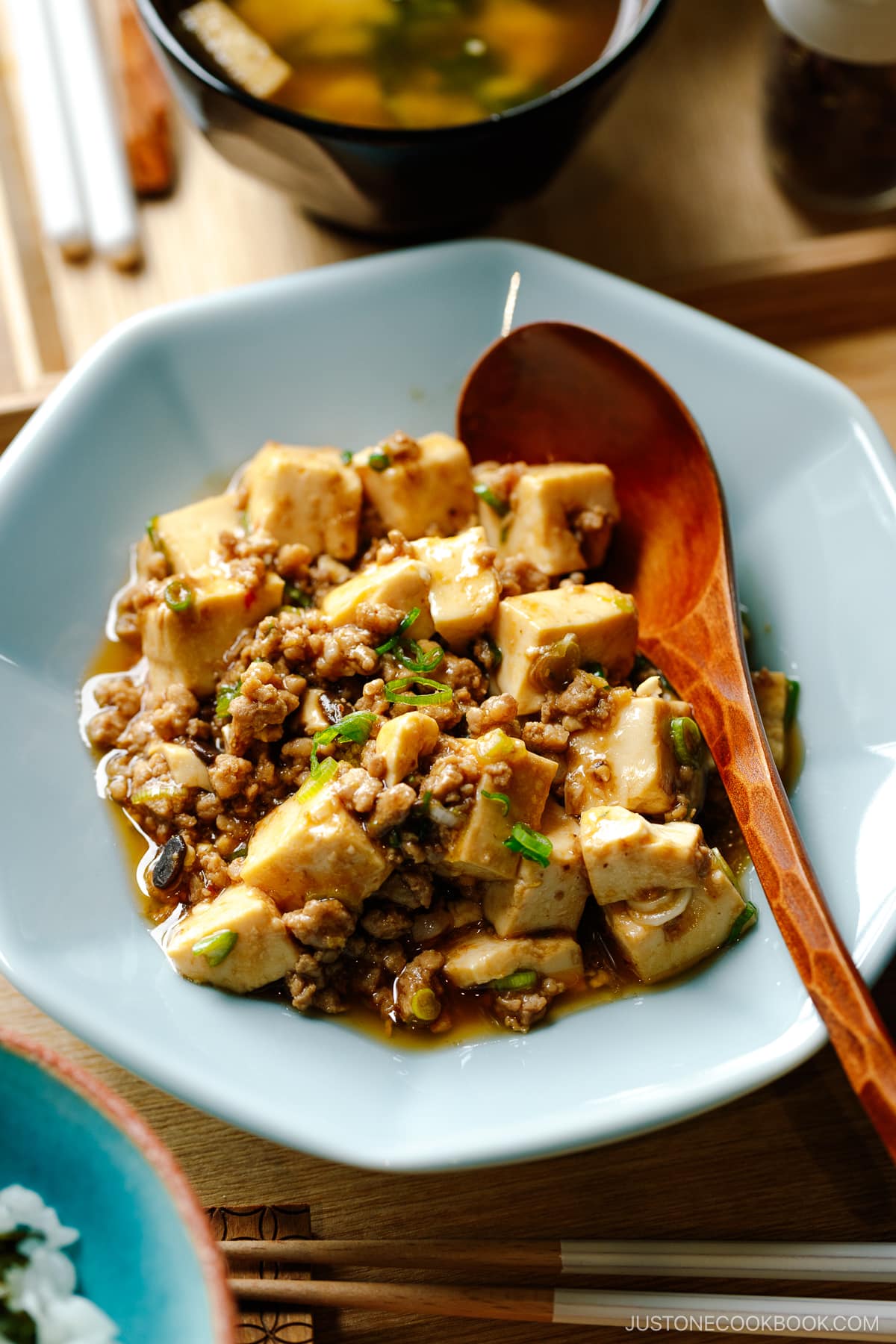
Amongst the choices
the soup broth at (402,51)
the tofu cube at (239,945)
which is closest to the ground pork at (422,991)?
the tofu cube at (239,945)

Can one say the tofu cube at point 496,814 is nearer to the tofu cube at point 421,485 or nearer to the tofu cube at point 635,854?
the tofu cube at point 635,854

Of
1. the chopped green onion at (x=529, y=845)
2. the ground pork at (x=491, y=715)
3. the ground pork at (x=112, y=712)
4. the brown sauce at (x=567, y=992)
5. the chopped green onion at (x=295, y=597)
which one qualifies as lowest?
the brown sauce at (x=567, y=992)

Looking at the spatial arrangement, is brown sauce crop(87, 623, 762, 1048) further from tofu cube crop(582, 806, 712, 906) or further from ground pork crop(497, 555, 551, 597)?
ground pork crop(497, 555, 551, 597)

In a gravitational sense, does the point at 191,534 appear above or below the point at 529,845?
above

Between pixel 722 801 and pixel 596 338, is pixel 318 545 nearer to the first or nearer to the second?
pixel 596 338

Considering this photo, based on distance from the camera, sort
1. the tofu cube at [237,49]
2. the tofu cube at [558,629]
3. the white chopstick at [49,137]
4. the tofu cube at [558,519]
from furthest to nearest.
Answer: the white chopstick at [49,137] < the tofu cube at [237,49] < the tofu cube at [558,519] < the tofu cube at [558,629]

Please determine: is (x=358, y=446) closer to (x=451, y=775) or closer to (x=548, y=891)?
(x=451, y=775)

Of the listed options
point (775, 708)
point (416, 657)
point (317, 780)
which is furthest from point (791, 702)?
point (317, 780)

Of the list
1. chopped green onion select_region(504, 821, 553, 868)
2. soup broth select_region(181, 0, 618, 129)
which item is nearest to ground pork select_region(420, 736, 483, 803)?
chopped green onion select_region(504, 821, 553, 868)
